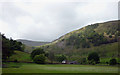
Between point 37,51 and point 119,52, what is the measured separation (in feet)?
329

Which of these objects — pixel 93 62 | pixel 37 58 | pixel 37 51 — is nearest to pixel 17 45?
pixel 37 51

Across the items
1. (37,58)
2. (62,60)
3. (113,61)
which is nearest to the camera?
(37,58)

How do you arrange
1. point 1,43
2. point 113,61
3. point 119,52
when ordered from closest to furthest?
1. point 1,43
2. point 113,61
3. point 119,52

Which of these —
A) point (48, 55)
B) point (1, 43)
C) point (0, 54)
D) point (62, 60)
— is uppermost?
point (1, 43)

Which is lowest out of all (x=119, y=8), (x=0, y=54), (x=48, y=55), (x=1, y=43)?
(x=48, y=55)

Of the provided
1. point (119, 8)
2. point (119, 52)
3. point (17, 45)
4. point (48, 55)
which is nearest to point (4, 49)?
point (119, 8)

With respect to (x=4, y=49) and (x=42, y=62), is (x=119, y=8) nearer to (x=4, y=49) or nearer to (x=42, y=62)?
(x=4, y=49)

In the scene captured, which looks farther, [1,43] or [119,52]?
[119,52]

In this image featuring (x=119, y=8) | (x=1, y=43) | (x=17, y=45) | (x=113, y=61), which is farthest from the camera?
(x=17, y=45)

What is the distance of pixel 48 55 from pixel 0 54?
58700 mm

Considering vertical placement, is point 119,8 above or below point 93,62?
above

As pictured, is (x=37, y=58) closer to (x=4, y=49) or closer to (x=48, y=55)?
(x=48, y=55)

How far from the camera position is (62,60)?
127 m

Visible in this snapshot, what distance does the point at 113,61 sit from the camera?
299ft
